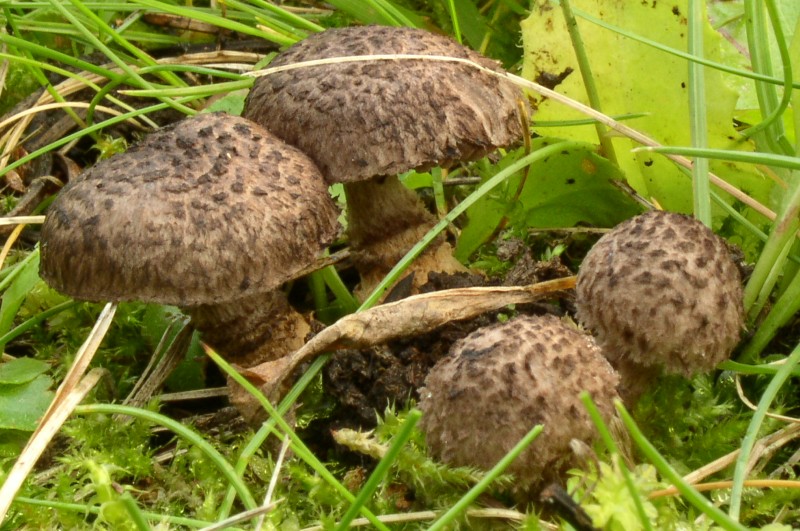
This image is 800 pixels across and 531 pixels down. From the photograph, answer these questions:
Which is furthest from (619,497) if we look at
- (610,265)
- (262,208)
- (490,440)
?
(262,208)

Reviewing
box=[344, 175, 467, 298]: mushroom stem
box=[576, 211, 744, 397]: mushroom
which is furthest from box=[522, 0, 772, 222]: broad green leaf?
box=[576, 211, 744, 397]: mushroom

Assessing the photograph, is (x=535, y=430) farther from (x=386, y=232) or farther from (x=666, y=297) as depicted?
(x=386, y=232)

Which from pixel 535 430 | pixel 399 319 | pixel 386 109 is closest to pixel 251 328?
pixel 399 319

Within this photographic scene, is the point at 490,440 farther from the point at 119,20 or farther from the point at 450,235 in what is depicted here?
the point at 119,20

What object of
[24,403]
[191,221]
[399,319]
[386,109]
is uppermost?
[386,109]

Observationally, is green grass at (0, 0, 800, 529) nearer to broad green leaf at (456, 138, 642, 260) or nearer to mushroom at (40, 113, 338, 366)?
broad green leaf at (456, 138, 642, 260)
